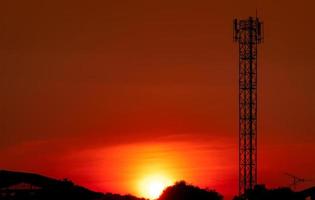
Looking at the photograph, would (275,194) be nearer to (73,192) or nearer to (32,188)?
(73,192)

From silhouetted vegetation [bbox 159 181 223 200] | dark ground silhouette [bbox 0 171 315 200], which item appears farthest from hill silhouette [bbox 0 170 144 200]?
silhouetted vegetation [bbox 159 181 223 200]

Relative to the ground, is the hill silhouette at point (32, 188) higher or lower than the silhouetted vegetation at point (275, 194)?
lower

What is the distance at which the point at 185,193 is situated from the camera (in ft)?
440

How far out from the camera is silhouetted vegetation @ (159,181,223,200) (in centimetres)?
13350

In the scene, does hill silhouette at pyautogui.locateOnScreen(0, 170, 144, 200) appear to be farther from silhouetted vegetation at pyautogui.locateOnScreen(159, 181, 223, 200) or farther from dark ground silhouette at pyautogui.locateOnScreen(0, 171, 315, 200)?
silhouetted vegetation at pyautogui.locateOnScreen(159, 181, 223, 200)

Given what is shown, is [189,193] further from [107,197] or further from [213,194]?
[107,197]

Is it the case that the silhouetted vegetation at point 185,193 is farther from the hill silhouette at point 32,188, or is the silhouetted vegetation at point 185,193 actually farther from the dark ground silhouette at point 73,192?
the hill silhouette at point 32,188

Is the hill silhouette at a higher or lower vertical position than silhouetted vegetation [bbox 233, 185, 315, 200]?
lower

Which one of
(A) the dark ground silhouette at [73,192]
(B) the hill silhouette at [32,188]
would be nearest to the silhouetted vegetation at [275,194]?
(A) the dark ground silhouette at [73,192]

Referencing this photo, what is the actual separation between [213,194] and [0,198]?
34.2 meters

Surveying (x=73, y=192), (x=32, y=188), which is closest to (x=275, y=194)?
(x=73, y=192)

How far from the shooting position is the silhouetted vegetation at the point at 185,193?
134 m

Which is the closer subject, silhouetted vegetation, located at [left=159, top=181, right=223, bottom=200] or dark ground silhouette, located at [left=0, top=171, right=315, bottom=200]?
dark ground silhouette, located at [left=0, top=171, right=315, bottom=200]

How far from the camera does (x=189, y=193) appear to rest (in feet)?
443
